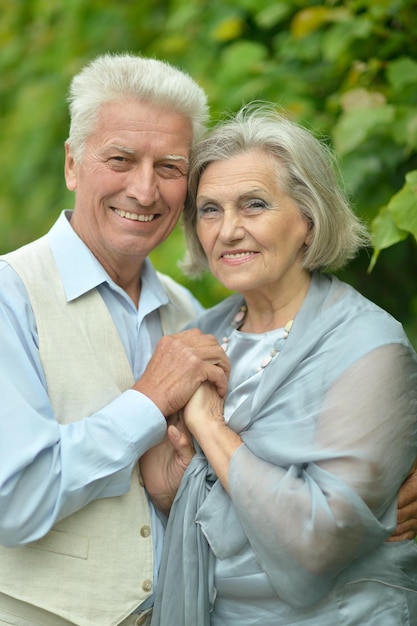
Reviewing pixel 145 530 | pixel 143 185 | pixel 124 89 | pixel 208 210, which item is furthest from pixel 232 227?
pixel 145 530

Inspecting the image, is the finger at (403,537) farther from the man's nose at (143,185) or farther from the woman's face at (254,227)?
the man's nose at (143,185)

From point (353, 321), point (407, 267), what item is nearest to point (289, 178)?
point (353, 321)

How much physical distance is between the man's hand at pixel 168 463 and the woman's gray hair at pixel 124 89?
91 cm

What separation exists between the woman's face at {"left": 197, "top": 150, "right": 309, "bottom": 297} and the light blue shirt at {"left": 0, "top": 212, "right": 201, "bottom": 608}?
0.47 metres

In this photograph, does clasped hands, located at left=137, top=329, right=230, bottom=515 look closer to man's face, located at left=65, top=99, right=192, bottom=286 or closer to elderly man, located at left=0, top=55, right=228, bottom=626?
elderly man, located at left=0, top=55, right=228, bottom=626

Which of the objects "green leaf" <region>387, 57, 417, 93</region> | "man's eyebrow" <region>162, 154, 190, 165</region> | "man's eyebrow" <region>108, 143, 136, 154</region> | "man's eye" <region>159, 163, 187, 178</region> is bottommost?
"green leaf" <region>387, 57, 417, 93</region>

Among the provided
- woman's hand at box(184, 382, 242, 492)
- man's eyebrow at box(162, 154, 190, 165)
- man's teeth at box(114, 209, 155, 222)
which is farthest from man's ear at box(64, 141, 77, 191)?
woman's hand at box(184, 382, 242, 492)

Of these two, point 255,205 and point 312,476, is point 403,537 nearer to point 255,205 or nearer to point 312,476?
point 312,476

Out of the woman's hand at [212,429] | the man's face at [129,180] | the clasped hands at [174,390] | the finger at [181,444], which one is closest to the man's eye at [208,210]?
the man's face at [129,180]

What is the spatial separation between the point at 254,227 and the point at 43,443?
32.9 inches

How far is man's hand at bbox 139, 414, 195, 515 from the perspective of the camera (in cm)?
250

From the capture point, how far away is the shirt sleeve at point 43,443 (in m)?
2.26

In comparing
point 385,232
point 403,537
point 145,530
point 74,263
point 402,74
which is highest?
point 402,74

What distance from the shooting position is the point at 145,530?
2465 mm
